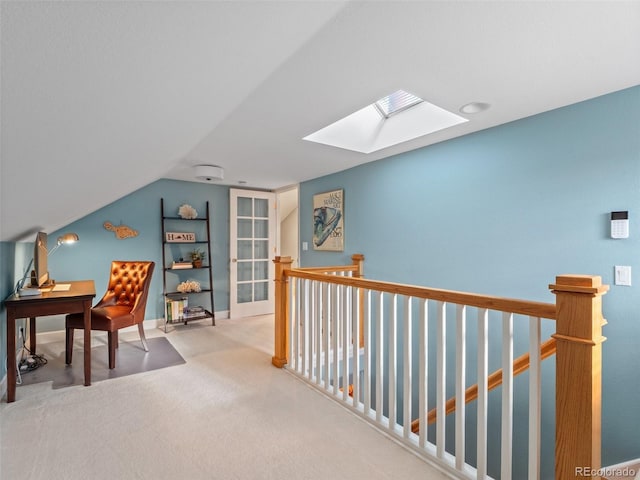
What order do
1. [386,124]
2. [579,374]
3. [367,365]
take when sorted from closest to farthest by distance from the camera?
1. [579,374]
2. [367,365]
3. [386,124]

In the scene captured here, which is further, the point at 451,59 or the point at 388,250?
the point at 388,250

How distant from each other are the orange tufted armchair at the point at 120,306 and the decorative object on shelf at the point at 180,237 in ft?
3.06

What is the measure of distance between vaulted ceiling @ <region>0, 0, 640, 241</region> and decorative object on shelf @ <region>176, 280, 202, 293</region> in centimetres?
214

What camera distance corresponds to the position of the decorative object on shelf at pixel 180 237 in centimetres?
443

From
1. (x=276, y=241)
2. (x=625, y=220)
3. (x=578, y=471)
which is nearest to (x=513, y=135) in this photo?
(x=625, y=220)

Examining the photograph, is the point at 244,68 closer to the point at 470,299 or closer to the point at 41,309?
the point at 470,299

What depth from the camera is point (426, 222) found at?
3111 mm

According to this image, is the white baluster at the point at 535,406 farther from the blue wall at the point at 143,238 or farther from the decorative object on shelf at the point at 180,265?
the blue wall at the point at 143,238

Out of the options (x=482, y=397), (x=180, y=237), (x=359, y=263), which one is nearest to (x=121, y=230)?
(x=180, y=237)

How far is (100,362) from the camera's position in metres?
2.98

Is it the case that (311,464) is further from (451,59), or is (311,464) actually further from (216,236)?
(216,236)

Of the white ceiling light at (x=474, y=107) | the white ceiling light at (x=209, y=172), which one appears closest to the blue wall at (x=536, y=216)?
the white ceiling light at (x=474, y=107)

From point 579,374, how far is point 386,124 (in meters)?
2.52

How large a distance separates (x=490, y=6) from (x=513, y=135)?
4.86ft
